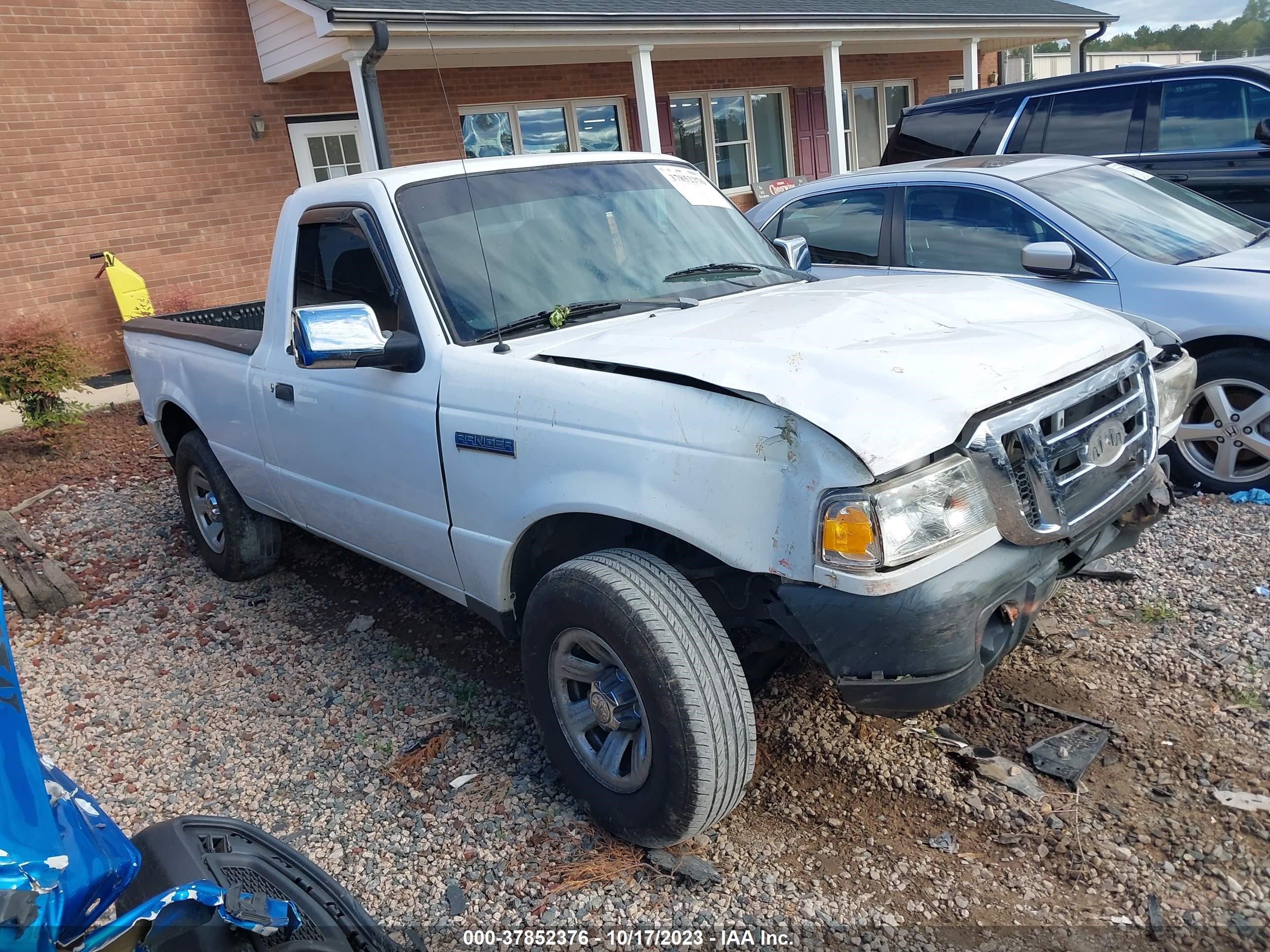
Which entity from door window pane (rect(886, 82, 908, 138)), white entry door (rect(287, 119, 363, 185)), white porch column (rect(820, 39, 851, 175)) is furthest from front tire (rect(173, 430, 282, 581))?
door window pane (rect(886, 82, 908, 138))

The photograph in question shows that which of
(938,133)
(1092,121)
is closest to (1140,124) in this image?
(1092,121)

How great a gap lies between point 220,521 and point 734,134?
42.7ft

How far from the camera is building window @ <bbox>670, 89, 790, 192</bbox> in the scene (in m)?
15.3

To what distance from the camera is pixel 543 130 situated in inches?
534

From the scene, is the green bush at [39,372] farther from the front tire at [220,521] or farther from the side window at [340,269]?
the side window at [340,269]

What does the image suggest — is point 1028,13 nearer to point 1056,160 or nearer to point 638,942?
point 1056,160

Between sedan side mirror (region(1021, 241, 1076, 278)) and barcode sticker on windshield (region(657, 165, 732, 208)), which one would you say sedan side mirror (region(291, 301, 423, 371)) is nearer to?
barcode sticker on windshield (region(657, 165, 732, 208))

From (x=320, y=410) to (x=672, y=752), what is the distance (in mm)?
2095

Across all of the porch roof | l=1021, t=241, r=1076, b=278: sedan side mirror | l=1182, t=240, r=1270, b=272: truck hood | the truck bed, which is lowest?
l=1182, t=240, r=1270, b=272: truck hood

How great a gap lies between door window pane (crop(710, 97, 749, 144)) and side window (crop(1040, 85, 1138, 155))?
8.74 m

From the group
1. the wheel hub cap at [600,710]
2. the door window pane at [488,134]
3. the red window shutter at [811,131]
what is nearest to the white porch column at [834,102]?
the red window shutter at [811,131]

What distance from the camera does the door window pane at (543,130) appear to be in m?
13.3

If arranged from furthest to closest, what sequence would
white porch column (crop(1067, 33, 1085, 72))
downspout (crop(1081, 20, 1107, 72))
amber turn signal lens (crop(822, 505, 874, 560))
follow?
1. white porch column (crop(1067, 33, 1085, 72))
2. downspout (crop(1081, 20, 1107, 72))
3. amber turn signal lens (crop(822, 505, 874, 560))

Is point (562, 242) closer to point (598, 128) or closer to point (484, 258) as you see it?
point (484, 258)
